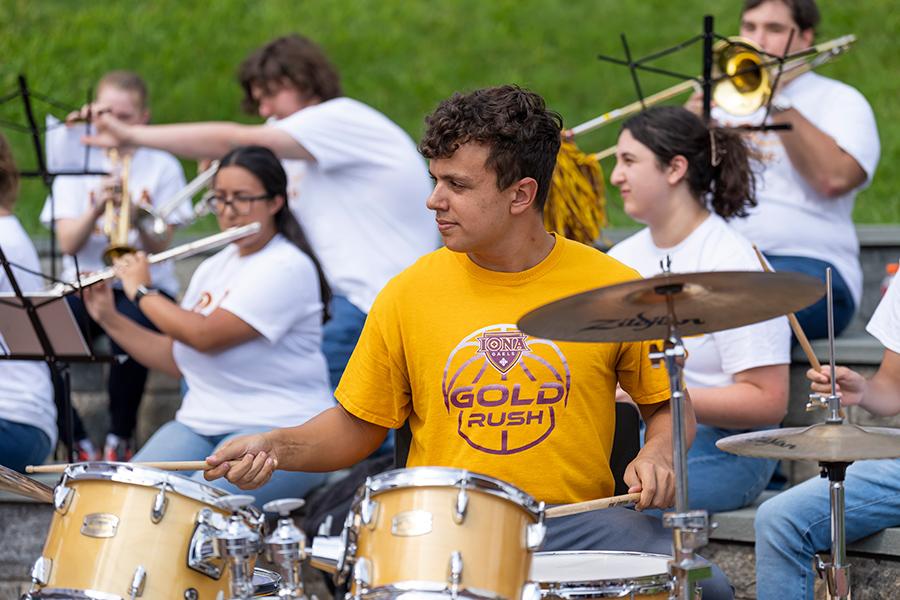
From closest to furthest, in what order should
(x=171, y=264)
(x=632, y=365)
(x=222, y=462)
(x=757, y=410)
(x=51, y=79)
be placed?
(x=222, y=462) < (x=632, y=365) < (x=757, y=410) < (x=171, y=264) < (x=51, y=79)

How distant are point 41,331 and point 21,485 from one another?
1503 millimetres

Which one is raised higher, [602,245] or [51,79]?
[51,79]

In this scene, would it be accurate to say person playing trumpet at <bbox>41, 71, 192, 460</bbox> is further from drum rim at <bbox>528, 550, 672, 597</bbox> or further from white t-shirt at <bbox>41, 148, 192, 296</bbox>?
drum rim at <bbox>528, 550, 672, 597</bbox>

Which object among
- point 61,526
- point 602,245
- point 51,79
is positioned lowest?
point 61,526

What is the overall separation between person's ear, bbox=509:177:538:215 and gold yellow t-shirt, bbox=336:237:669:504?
134 mm

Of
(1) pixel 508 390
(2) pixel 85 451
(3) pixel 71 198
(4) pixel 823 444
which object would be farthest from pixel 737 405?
(3) pixel 71 198

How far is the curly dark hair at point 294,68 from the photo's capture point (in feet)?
19.2

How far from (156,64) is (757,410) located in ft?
19.6

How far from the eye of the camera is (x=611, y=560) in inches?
124

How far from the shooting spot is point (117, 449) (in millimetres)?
5781

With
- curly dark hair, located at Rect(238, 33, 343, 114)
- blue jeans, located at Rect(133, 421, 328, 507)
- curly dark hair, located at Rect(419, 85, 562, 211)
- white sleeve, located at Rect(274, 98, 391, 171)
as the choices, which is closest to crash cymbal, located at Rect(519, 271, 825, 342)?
curly dark hair, located at Rect(419, 85, 562, 211)

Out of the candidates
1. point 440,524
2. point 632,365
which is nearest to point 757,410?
point 632,365

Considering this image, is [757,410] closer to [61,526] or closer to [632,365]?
[632,365]

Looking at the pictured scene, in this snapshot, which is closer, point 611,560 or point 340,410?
point 611,560
